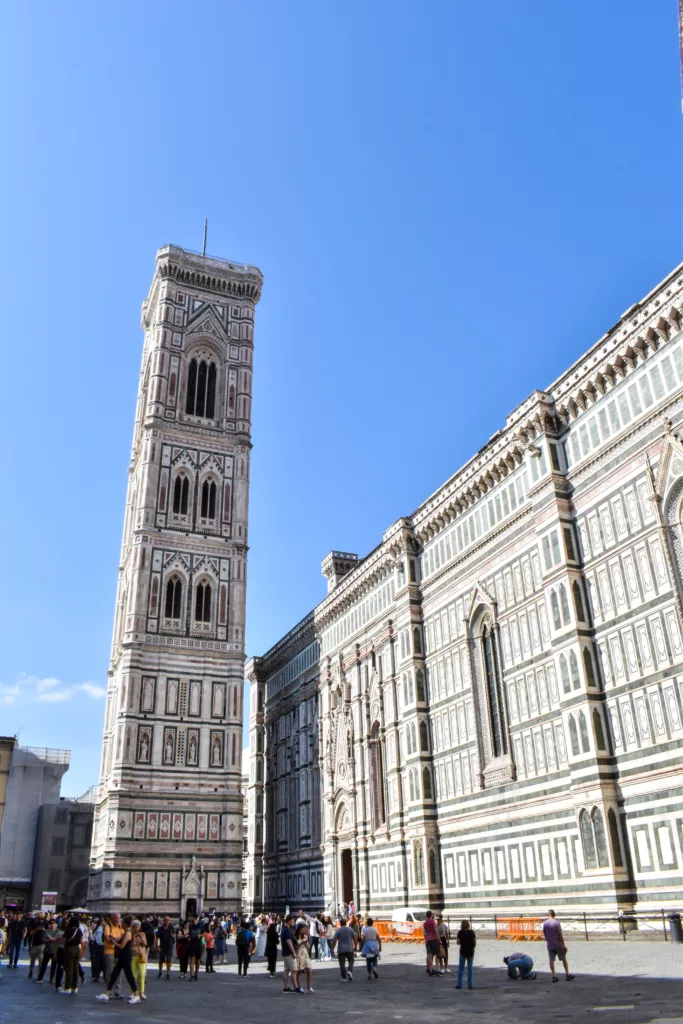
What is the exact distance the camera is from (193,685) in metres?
44.8

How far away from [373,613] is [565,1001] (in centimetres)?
2802

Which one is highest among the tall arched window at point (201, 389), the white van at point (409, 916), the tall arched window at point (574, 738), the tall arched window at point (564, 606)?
the tall arched window at point (201, 389)

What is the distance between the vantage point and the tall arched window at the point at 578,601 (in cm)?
2533

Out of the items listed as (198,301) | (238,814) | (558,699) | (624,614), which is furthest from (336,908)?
(198,301)

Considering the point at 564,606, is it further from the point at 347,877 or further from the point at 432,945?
the point at 347,877

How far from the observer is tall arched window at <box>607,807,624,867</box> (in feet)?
74.2

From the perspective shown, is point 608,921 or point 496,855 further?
point 496,855

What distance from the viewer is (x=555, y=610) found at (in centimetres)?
2623

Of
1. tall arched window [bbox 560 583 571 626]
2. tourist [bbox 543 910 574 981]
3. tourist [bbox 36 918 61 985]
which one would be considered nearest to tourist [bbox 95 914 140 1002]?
tourist [bbox 36 918 61 985]

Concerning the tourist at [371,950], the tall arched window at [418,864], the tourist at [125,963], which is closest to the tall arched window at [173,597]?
the tall arched window at [418,864]

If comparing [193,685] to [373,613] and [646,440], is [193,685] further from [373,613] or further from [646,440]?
[646,440]

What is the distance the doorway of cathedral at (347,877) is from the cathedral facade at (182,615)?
254 inches

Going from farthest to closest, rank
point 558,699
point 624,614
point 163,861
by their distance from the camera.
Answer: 1. point 163,861
2. point 558,699
3. point 624,614

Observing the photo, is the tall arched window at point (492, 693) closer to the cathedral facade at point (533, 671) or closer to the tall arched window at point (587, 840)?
the cathedral facade at point (533, 671)
